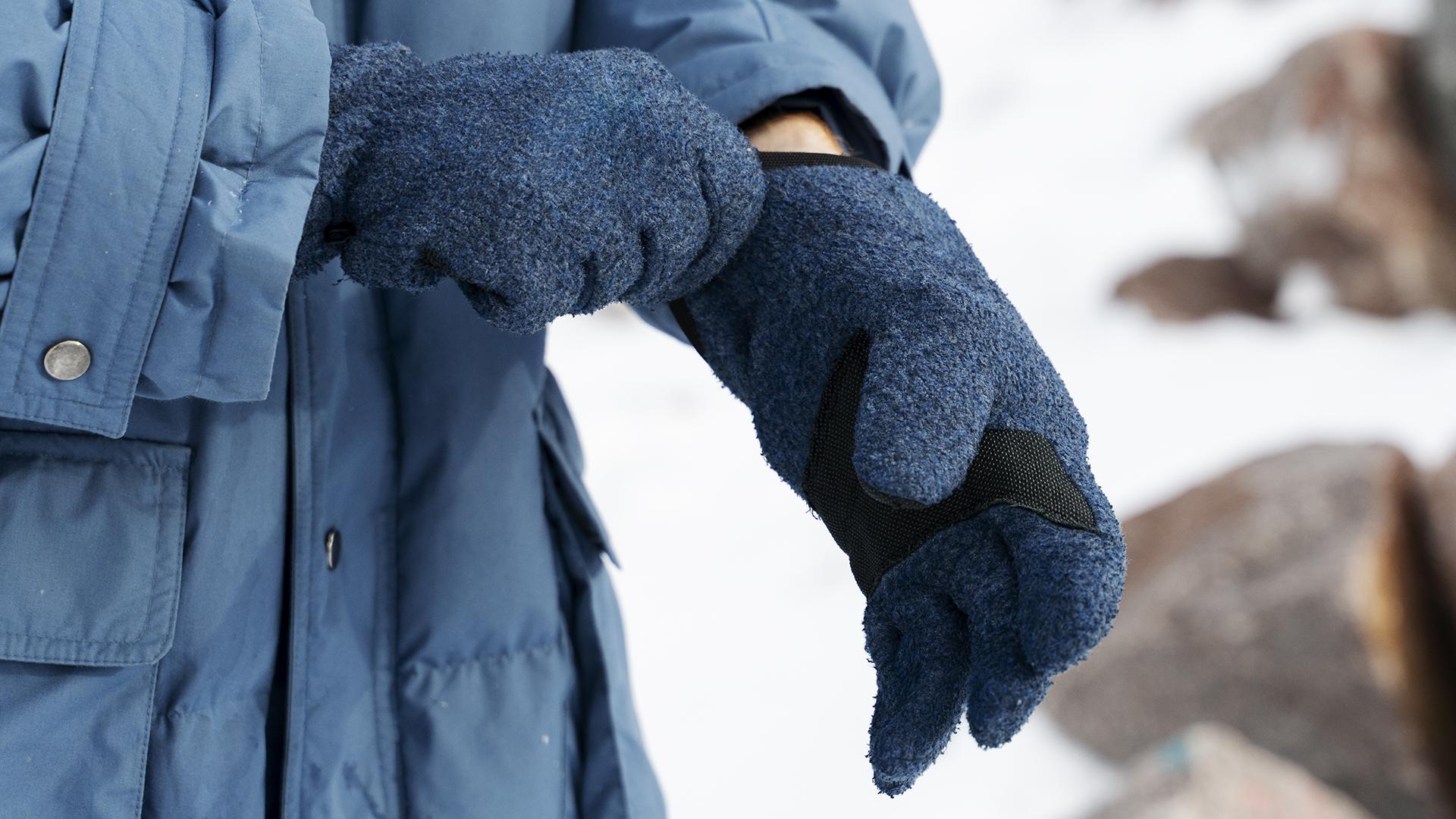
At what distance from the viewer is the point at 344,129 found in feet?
2.23

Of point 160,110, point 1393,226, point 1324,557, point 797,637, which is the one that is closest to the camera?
point 160,110

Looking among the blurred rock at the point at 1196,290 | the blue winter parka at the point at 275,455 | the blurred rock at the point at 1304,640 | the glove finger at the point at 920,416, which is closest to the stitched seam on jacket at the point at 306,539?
the blue winter parka at the point at 275,455

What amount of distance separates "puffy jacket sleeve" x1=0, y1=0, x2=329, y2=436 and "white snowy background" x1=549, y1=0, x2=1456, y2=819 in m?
1.33

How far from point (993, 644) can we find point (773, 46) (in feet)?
1.61

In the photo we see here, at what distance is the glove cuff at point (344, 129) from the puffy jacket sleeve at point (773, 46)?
24 centimetres

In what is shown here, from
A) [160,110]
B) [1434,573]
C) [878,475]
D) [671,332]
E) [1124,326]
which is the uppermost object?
[160,110]

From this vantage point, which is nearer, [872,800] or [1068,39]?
[872,800]

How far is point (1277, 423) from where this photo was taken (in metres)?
3.41

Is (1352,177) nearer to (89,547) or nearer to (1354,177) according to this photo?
(1354,177)

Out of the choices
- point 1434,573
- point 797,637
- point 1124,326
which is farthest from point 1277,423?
point 797,637

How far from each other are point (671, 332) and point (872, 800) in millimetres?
1635

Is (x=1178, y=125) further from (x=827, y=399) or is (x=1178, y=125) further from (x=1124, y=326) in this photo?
(x=827, y=399)

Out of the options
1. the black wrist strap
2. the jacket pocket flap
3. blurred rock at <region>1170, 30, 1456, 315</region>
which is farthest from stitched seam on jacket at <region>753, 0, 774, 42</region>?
blurred rock at <region>1170, 30, 1456, 315</region>

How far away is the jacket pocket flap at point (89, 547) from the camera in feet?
2.00
